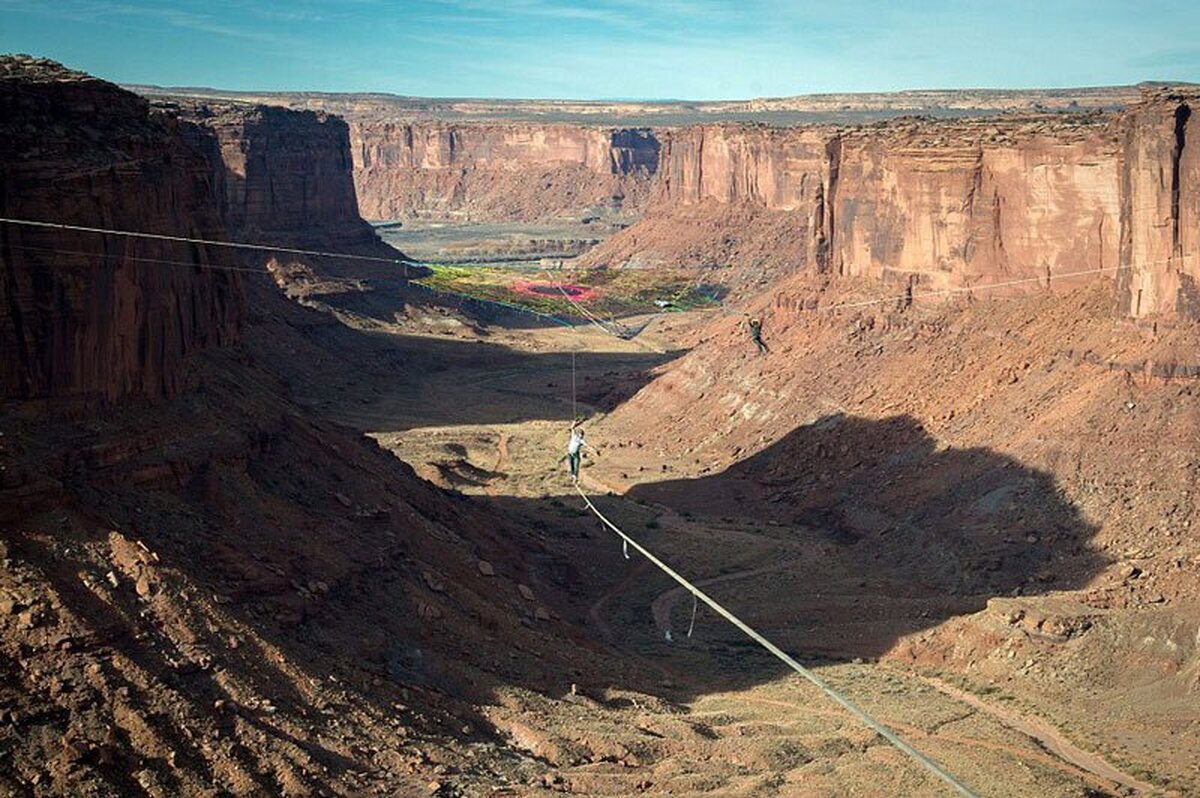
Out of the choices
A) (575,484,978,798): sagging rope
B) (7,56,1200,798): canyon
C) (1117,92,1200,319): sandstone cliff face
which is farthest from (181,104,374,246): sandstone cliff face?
(575,484,978,798): sagging rope

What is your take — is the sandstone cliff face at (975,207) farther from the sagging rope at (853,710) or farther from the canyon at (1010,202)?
the sagging rope at (853,710)

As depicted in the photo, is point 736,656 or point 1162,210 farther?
point 1162,210

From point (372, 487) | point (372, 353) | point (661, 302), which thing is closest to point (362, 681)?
point (372, 487)

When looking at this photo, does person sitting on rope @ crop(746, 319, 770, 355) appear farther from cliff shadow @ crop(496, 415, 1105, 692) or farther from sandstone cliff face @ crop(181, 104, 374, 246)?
sandstone cliff face @ crop(181, 104, 374, 246)

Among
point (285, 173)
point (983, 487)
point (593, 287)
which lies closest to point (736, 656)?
point (983, 487)

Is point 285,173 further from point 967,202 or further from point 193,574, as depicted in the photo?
point 193,574

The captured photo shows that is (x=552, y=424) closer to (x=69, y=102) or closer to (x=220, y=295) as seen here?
(x=220, y=295)
